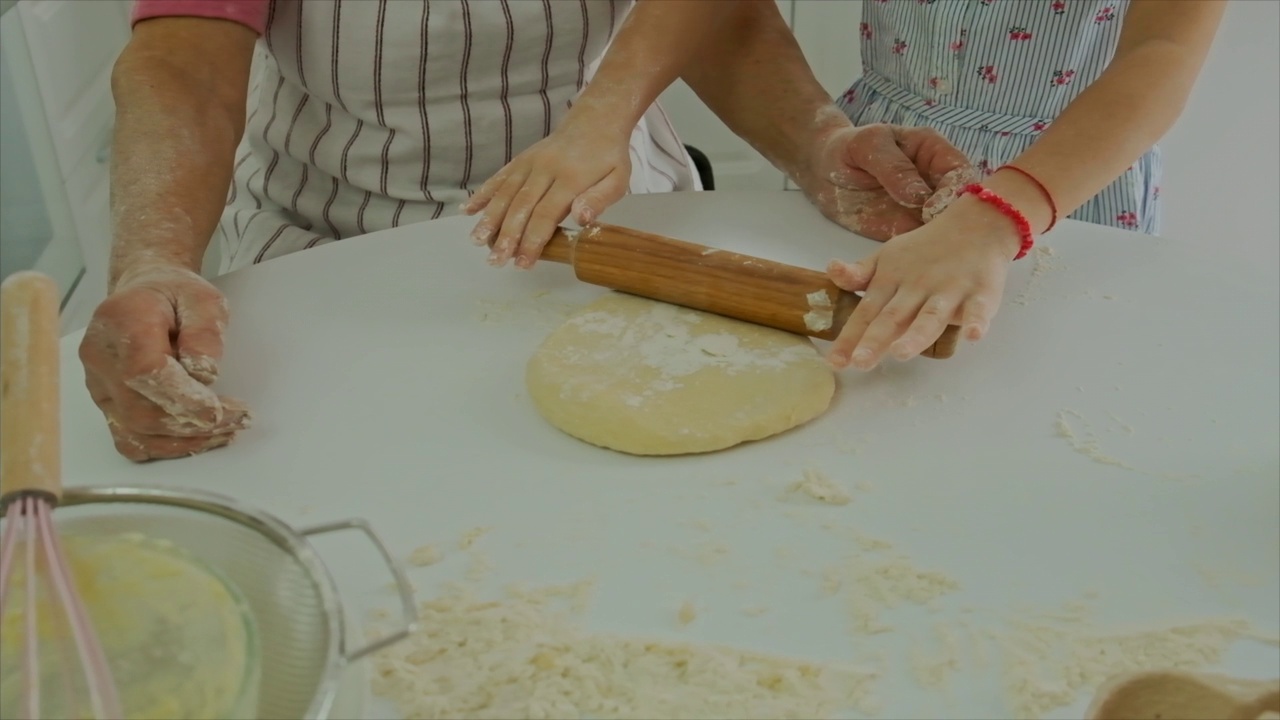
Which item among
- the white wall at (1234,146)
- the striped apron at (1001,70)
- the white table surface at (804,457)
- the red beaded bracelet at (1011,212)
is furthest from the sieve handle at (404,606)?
the white wall at (1234,146)

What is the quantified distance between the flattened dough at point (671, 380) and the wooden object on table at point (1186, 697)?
334 millimetres

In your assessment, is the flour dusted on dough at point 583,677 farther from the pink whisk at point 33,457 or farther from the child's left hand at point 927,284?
the child's left hand at point 927,284

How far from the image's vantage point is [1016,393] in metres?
0.81

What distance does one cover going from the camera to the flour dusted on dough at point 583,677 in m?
0.55

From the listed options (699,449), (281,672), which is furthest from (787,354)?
(281,672)

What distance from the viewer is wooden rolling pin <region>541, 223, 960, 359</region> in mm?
842

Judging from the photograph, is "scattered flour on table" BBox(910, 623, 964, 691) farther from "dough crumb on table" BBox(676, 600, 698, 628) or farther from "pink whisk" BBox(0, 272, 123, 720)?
"pink whisk" BBox(0, 272, 123, 720)

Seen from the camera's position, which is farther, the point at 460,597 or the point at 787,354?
the point at 787,354

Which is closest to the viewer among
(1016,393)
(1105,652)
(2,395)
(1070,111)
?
(2,395)

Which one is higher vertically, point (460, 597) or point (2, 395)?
point (2, 395)

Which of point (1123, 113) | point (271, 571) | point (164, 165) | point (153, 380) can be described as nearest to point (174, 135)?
point (164, 165)

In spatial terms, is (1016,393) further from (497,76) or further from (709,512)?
(497,76)

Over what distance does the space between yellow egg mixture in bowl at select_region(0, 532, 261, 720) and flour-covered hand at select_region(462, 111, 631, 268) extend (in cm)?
51

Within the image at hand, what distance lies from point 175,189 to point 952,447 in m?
0.74
